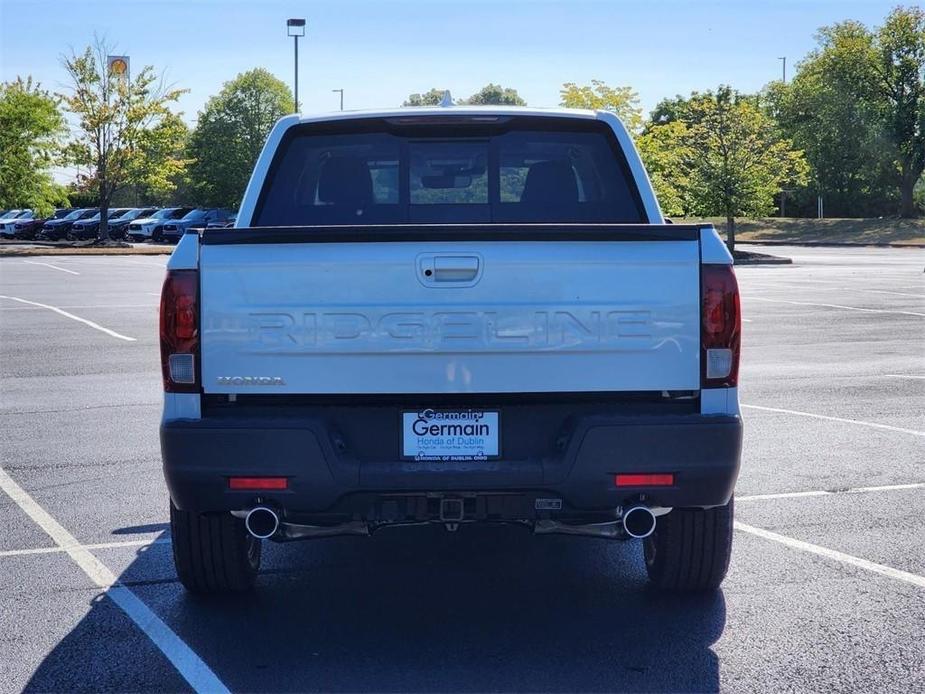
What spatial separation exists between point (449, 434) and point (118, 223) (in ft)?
205

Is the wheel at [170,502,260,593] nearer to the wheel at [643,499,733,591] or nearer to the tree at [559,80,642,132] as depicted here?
the wheel at [643,499,733,591]

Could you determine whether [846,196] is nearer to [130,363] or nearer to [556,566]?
[130,363]

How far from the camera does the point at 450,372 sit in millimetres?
4879

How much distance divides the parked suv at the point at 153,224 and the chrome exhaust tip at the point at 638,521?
5824cm

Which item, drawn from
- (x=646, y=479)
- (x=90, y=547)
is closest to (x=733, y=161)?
(x=90, y=547)

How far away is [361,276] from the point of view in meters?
4.82

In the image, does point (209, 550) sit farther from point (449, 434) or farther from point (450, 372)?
point (450, 372)

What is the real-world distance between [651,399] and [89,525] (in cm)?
342

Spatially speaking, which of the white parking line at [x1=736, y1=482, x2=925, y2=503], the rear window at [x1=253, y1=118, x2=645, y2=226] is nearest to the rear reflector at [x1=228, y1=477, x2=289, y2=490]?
the rear window at [x1=253, y1=118, x2=645, y2=226]

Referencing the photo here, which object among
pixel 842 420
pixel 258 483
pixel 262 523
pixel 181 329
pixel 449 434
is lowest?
pixel 842 420

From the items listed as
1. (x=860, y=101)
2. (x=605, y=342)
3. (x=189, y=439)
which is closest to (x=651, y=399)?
(x=605, y=342)

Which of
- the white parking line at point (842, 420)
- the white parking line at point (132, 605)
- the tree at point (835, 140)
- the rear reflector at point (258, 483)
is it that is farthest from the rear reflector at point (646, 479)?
the tree at point (835, 140)

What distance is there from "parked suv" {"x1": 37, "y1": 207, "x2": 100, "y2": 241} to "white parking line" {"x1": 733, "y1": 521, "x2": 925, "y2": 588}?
59.9 m

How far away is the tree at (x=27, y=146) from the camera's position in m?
54.2
